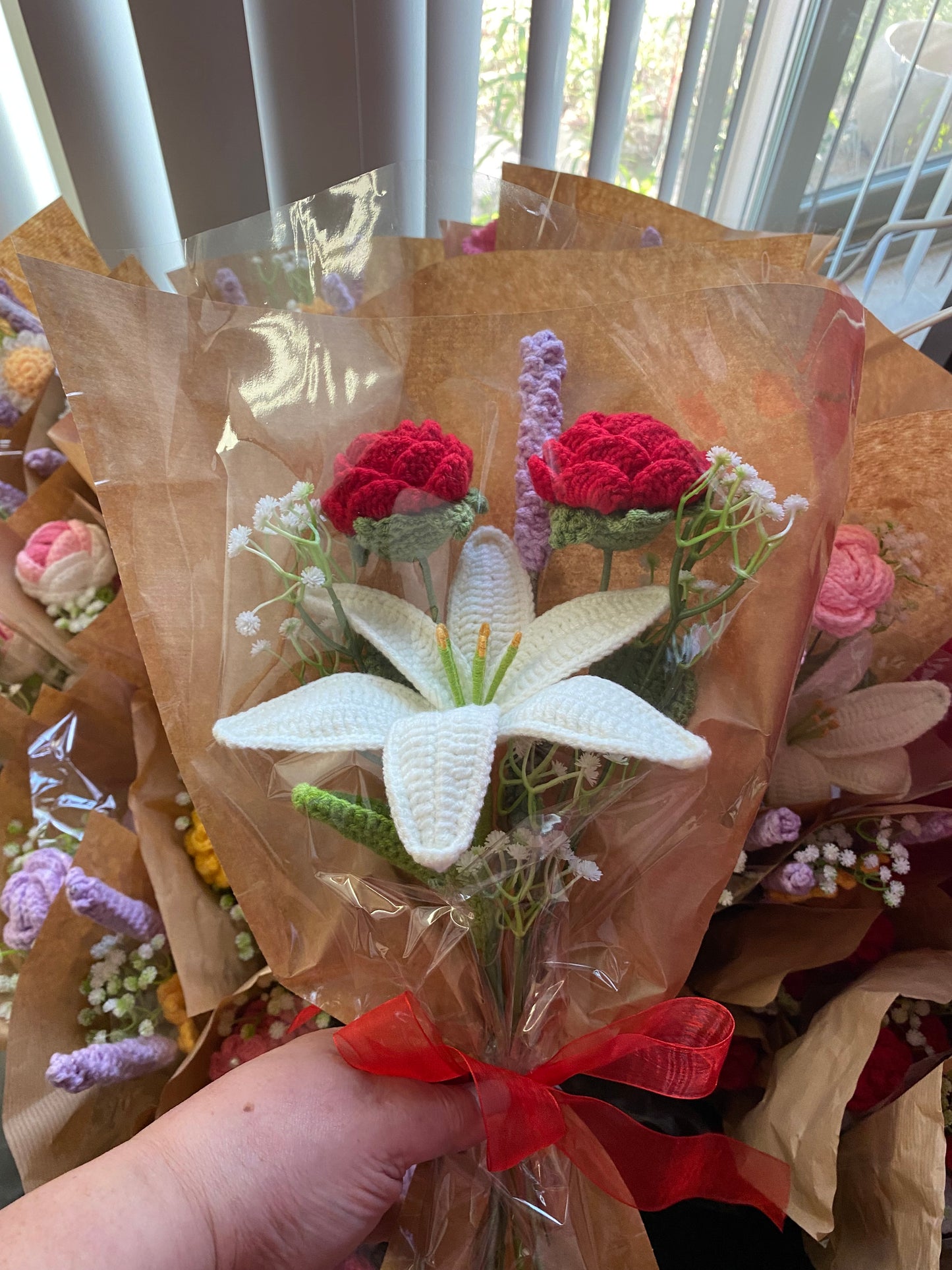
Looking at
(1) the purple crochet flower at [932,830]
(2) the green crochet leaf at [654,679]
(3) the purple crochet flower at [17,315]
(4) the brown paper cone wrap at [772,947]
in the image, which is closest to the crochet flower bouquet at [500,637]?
(2) the green crochet leaf at [654,679]

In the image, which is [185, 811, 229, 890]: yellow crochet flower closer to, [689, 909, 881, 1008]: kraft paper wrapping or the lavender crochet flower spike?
[689, 909, 881, 1008]: kraft paper wrapping

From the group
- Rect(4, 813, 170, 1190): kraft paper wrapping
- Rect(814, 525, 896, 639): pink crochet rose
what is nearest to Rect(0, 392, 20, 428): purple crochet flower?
Rect(4, 813, 170, 1190): kraft paper wrapping

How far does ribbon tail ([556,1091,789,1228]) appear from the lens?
0.63 meters

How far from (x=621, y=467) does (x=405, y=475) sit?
13cm

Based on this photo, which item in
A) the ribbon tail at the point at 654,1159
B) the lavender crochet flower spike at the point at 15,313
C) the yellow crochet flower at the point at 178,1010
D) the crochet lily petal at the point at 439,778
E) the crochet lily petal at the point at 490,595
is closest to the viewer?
the crochet lily petal at the point at 439,778

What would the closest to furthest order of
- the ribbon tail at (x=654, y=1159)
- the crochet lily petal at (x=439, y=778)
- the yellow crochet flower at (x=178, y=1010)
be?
the crochet lily petal at (x=439, y=778) → the ribbon tail at (x=654, y=1159) → the yellow crochet flower at (x=178, y=1010)

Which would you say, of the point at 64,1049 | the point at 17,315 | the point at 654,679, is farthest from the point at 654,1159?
the point at 17,315

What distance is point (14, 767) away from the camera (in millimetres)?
805

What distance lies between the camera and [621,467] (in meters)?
0.47

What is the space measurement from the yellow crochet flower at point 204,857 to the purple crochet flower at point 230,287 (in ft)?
1.47

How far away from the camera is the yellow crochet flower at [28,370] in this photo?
90cm

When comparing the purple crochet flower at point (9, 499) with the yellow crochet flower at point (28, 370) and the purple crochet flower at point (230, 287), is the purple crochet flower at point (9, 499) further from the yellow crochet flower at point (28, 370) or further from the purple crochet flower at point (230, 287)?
the purple crochet flower at point (230, 287)

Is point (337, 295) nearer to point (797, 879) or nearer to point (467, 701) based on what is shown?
Answer: point (467, 701)

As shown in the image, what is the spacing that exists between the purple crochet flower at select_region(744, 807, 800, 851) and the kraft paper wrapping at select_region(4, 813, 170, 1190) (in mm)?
538
